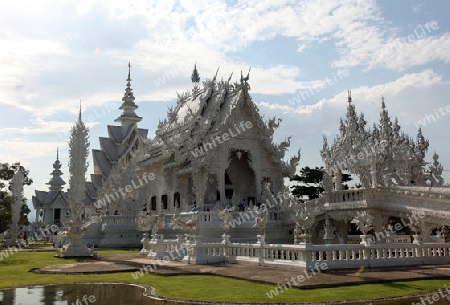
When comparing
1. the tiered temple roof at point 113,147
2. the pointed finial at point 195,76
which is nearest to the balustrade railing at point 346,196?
the pointed finial at point 195,76

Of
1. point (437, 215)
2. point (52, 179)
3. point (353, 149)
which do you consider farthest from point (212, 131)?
point (52, 179)

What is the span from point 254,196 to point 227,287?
19.4 meters

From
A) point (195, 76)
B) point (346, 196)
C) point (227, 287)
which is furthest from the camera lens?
point (195, 76)

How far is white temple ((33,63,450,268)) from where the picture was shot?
1602 cm

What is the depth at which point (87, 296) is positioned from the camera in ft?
32.9

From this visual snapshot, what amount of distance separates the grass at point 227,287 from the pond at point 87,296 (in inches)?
19.1

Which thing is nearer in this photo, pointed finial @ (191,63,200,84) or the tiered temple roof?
pointed finial @ (191,63,200,84)

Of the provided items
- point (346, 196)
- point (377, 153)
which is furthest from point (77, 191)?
point (377, 153)

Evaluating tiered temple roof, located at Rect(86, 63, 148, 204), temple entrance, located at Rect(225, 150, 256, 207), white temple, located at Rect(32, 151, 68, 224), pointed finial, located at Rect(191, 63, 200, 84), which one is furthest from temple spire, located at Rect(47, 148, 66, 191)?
temple entrance, located at Rect(225, 150, 256, 207)

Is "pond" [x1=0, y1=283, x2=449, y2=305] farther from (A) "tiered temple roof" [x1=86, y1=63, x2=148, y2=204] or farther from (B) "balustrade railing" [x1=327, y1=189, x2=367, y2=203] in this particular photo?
(A) "tiered temple roof" [x1=86, y1=63, x2=148, y2=204]

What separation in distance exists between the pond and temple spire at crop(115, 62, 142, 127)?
42.2 metres

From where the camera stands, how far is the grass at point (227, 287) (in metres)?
9.19

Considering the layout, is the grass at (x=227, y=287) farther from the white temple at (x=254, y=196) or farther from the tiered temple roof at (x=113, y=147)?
the tiered temple roof at (x=113, y=147)

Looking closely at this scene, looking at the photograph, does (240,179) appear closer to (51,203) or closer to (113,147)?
(113,147)
